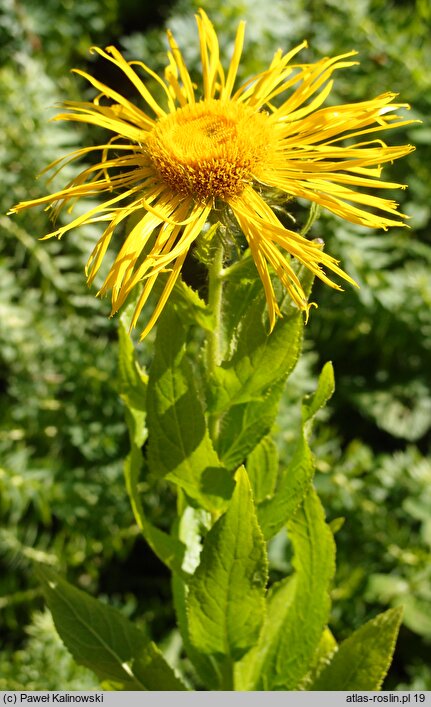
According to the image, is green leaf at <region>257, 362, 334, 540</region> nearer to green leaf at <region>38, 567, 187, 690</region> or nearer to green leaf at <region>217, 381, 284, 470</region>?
green leaf at <region>217, 381, 284, 470</region>

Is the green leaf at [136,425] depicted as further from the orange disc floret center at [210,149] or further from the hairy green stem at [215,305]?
the orange disc floret center at [210,149]

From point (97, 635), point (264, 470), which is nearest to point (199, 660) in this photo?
point (97, 635)

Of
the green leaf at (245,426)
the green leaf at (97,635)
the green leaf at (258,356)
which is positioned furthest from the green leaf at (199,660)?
the green leaf at (258,356)

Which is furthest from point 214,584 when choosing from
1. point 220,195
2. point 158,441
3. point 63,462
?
point 63,462

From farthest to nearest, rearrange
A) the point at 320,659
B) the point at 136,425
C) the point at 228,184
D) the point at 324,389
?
the point at 320,659 < the point at 136,425 < the point at 324,389 < the point at 228,184

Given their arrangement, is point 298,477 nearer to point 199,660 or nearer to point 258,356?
point 258,356
